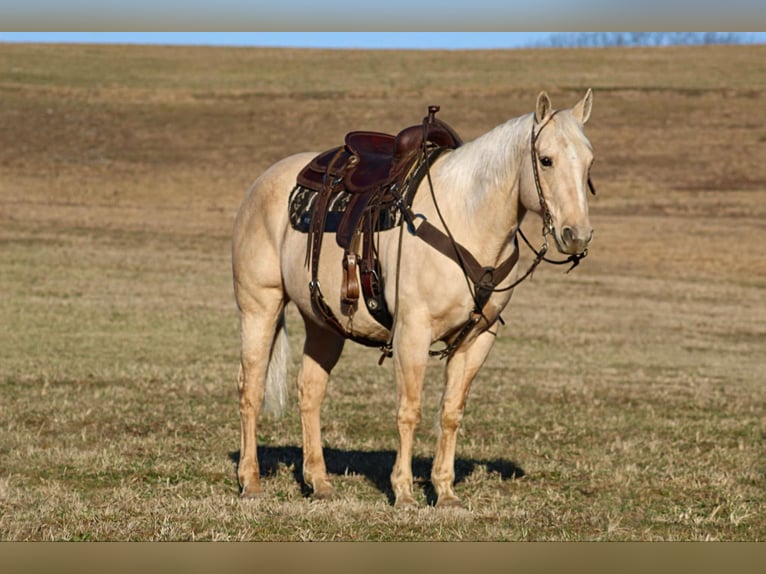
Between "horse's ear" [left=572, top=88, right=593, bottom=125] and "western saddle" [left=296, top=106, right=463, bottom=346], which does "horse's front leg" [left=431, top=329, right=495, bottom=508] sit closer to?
"western saddle" [left=296, top=106, right=463, bottom=346]

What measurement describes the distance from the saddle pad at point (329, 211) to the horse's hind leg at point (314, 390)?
87cm

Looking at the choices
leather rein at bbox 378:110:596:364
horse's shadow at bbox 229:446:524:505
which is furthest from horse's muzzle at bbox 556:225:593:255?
horse's shadow at bbox 229:446:524:505

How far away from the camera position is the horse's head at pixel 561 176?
6.37m

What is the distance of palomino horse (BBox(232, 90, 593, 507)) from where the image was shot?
6590 mm

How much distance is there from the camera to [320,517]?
22.3ft

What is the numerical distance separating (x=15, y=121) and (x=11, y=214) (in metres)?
16.6

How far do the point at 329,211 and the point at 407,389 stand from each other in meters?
1.45

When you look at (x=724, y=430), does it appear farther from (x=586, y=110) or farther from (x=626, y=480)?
(x=586, y=110)

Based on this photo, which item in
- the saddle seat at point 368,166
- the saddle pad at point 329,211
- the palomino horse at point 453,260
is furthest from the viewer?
the saddle seat at point 368,166

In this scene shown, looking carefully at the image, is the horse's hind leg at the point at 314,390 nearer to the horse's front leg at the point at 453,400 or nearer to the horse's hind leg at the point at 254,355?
the horse's hind leg at the point at 254,355

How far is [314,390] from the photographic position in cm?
846

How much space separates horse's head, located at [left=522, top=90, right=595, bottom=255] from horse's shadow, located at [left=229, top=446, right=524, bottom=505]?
2504mm

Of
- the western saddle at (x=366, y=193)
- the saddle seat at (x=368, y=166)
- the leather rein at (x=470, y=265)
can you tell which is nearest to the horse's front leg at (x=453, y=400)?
the leather rein at (x=470, y=265)

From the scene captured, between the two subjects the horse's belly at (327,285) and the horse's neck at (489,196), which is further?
the horse's belly at (327,285)
